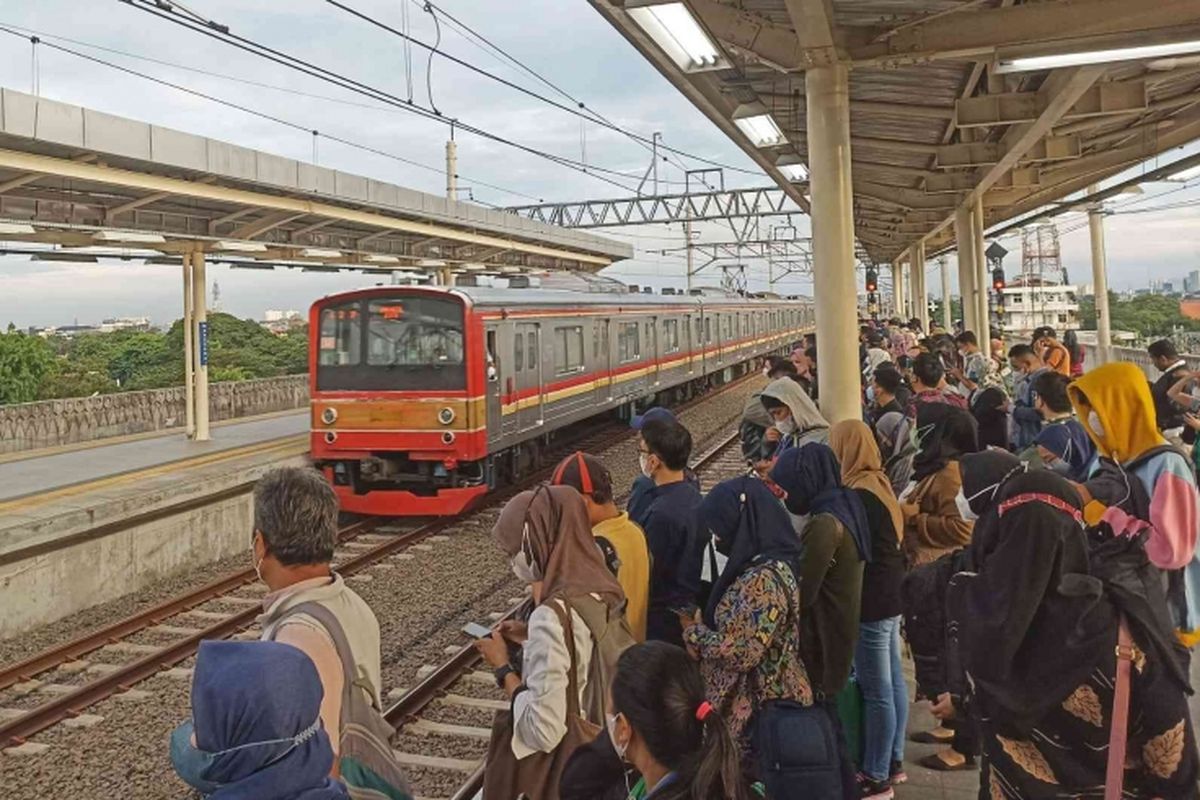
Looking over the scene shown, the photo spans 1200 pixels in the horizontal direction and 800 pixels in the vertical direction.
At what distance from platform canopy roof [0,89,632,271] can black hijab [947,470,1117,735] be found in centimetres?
752

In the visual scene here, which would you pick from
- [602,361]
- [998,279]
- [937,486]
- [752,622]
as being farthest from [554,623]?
[998,279]

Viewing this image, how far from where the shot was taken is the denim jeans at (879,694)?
3.68 m

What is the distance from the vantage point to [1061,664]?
2.36 metres

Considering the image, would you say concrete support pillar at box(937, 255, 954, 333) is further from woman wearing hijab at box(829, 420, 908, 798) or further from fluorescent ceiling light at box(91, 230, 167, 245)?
woman wearing hijab at box(829, 420, 908, 798)

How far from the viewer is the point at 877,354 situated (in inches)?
378

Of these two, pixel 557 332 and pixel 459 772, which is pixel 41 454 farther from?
pixel 459 772

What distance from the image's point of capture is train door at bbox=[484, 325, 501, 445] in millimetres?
10062

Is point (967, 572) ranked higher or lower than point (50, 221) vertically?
lower

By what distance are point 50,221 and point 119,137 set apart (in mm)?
1675

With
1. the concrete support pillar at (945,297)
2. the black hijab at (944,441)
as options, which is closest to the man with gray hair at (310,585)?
the black hijab at (944,441)

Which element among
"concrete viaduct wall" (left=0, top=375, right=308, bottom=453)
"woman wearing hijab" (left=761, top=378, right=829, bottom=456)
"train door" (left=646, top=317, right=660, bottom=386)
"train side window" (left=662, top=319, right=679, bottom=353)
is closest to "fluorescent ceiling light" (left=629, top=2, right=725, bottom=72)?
"woman wearing hijab" (left=761, top=378, right=829, bottom=456)

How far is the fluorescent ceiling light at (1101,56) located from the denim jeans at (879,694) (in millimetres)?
4551


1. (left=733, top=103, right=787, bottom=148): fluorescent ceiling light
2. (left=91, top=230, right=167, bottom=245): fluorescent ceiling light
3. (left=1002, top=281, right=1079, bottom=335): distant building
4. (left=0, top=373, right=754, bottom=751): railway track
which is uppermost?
(left=1002, top=281, right=1079, bottom=335): distant building

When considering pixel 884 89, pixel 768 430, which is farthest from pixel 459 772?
pixel 884 89
